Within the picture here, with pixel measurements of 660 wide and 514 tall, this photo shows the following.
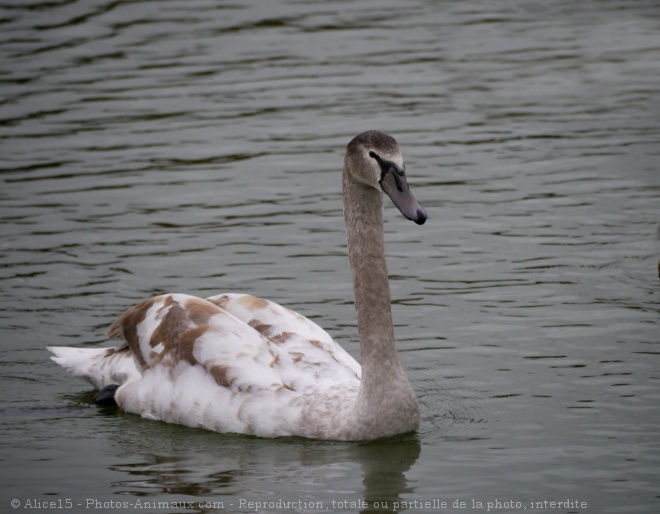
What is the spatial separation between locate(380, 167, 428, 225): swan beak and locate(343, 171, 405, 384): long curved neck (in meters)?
0.38

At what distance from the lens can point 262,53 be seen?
2109cm

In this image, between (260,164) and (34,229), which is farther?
(260,164)

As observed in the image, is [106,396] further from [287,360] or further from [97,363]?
[287,360]

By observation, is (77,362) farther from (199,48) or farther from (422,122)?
(199,48)

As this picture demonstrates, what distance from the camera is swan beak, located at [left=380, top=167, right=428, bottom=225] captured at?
8773 mm

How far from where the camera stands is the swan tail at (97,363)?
10625 millimetres

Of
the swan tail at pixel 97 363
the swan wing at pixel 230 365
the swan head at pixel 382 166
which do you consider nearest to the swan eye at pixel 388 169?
the swan head at pixel 382 166

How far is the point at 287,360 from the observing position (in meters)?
9.77

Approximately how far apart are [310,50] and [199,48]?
1667 mm

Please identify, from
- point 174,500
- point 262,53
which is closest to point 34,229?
point 174,500

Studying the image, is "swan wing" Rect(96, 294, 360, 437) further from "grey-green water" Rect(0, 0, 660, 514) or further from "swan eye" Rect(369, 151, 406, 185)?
"swan eye" Rect(369, 151, 406, 185)

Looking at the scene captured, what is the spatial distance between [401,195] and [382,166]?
244 mm

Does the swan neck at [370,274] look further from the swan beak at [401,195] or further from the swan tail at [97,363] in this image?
the swan tail at [97,363]

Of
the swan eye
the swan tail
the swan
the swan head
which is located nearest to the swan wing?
the swan
